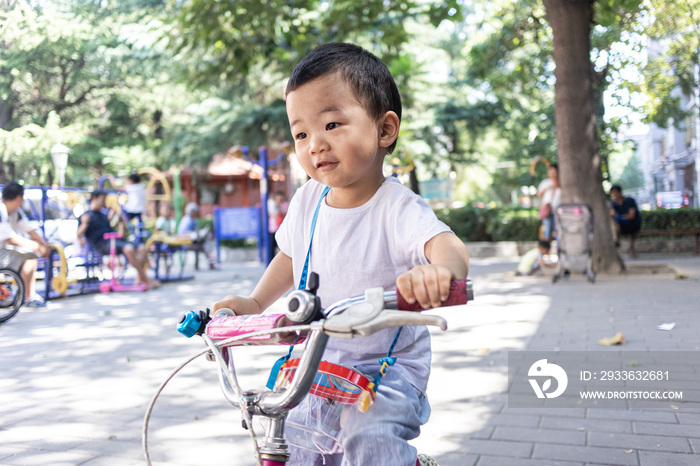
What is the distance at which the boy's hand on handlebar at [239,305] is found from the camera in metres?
1.64

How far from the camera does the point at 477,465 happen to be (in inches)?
117

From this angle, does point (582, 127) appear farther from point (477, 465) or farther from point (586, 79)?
point (477, 465)

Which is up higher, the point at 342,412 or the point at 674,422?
the point at 342,412

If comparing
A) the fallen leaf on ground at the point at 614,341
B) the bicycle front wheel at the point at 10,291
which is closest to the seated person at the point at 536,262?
the fallen leaf on ground at the point at 614,341

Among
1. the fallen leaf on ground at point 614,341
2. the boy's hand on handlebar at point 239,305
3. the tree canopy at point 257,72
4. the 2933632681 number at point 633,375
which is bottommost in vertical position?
the 2933632681 number at point 633,375

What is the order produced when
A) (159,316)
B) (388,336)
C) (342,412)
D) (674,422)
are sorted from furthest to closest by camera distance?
(159,316) < (674,422) < (388,336) < (342,412)

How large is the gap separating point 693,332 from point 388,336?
15.9 feet

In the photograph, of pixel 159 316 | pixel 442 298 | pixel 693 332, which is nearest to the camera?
pixel 442 298

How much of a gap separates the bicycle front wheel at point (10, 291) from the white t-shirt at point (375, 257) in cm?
727

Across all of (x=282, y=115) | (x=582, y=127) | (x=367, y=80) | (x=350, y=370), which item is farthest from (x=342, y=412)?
(x=282, y=115)

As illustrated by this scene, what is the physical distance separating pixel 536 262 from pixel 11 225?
8048 millimetres

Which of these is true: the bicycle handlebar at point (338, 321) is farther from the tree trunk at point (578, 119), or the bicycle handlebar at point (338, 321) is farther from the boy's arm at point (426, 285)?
the tree trunk at point (578, 119)

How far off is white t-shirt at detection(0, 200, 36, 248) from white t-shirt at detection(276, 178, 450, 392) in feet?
25.4

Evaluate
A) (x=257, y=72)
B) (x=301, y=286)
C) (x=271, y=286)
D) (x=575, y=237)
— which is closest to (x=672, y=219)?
(x=575, y=237)
